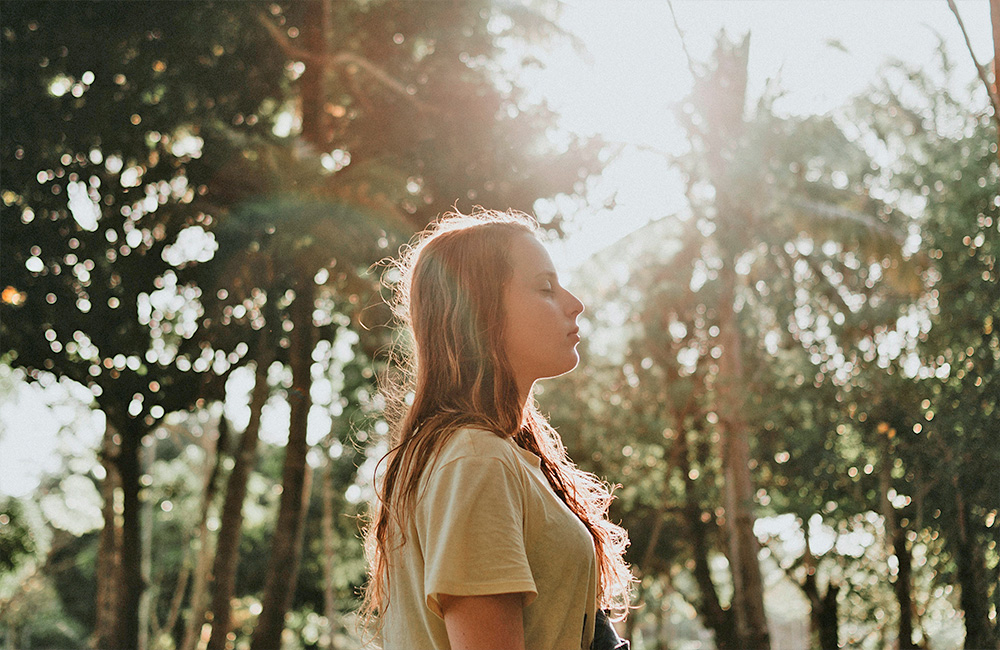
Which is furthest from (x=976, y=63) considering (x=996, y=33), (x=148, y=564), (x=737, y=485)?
(x=148, y=564)

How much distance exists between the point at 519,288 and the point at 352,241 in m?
8.05

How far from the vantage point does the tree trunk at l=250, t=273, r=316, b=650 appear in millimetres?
10008

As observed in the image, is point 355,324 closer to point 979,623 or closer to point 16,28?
point 16,28

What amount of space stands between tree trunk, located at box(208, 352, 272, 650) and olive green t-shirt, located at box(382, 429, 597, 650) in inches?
393

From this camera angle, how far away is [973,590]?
8.99 metres

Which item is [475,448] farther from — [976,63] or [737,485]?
[737,485]

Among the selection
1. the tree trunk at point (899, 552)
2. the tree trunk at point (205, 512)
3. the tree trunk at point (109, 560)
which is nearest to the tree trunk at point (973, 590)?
the tree trunk at point (899, 552)

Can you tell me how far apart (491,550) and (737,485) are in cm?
1120

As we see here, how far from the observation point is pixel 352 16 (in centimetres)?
1129

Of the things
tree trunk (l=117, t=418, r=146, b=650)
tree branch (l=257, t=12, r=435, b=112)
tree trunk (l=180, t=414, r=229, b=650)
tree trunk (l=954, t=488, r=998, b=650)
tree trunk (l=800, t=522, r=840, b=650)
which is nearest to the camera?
tree trunk (l=954, t=488, r=998, b=650)

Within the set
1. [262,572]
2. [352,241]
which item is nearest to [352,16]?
[352,241]

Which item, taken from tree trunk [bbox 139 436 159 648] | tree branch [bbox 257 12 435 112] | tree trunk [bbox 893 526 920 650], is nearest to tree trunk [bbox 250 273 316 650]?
tree branch [bbox 257 12 435 112]

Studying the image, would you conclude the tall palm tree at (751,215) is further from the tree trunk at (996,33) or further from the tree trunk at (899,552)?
the tree trunk at (996,33)

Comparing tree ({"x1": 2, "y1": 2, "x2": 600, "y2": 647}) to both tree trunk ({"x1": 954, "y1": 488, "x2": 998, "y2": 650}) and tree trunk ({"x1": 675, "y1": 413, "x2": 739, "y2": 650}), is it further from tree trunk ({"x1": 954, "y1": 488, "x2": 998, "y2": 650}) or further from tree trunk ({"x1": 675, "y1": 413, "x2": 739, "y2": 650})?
tree trunk ({"x1": 675, "y1": 413, "x2": 739, "y2": 650})
